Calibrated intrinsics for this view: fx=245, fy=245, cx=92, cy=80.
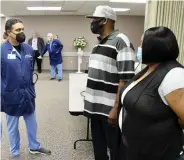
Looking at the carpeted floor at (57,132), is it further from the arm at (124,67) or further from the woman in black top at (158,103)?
the woman in black top at (158,103)

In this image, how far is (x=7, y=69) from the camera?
229 centimetres

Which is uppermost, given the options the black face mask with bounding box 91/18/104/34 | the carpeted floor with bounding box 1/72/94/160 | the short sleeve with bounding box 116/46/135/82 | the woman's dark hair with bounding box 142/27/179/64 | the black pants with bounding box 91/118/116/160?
the black face mask with bounding box 91/18/104/34

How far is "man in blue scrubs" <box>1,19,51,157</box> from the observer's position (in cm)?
229

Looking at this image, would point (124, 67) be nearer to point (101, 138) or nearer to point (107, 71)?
point (107, 71)

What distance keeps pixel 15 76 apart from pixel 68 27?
7.82 m

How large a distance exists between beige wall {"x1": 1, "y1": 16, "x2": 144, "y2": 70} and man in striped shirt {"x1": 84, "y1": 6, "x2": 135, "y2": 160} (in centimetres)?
802

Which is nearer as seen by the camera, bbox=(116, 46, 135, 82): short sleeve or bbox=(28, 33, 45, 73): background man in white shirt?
bbox=(116, 46, 135, 82): short sleeve

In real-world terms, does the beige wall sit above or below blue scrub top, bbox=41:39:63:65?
above

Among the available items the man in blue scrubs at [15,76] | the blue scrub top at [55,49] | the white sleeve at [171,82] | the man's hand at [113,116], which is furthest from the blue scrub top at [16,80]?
the blue scrub top at [55,49]

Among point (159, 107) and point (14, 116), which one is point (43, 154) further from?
point (159, 107)

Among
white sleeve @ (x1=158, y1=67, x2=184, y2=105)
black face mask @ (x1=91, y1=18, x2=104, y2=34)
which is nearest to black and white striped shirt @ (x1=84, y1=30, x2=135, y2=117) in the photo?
black face mask @ (x1=91, y1=18, x2=104, y2=34)

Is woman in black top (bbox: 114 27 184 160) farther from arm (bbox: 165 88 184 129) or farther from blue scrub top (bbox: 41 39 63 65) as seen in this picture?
blue scrub top (bbox: 41 39 63 65)

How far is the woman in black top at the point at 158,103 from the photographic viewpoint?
112 cm

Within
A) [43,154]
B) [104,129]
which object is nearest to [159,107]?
[104,129]
